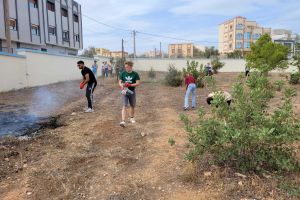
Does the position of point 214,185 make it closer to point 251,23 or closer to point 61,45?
point 61,45

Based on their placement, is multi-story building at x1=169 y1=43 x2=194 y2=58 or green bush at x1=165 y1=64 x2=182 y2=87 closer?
green bush at x1=165 y1=64 x2=182 y2=87

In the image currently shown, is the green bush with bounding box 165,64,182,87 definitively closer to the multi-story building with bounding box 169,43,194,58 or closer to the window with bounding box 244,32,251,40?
the multi-story building with bounding box 169,43,194,58

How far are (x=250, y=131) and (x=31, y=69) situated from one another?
14664mm

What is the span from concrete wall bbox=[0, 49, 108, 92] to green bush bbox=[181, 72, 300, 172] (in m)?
11.9

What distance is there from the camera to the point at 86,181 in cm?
387

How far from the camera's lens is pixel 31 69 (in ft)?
52.2

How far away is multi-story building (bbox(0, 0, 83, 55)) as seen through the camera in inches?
1156

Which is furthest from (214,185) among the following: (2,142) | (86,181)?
(2,142)

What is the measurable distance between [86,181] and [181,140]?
7.29 ft

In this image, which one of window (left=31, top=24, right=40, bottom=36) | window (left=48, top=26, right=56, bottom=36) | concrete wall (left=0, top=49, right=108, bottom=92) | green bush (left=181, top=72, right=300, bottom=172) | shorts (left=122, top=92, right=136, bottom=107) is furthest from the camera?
window (left=48, top=26, right=56, bottom=36)

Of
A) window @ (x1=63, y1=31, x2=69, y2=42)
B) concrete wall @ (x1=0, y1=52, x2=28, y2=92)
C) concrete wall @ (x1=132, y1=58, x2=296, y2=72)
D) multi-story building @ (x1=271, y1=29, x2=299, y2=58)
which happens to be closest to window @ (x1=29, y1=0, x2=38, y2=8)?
window @ (x1=63, y1=31, x2=69, y2=42)

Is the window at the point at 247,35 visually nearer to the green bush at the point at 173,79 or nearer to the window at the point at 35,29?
the window at the point at 35,29

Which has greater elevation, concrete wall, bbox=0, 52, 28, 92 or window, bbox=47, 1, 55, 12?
window, bbox=47, 1, 55, 12

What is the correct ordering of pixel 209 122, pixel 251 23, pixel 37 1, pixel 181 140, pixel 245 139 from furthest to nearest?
pixel 251 23
pixel 37 1
pixel 181 140
pixel 209 122
pixel 245 139
